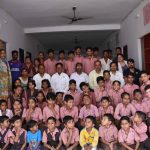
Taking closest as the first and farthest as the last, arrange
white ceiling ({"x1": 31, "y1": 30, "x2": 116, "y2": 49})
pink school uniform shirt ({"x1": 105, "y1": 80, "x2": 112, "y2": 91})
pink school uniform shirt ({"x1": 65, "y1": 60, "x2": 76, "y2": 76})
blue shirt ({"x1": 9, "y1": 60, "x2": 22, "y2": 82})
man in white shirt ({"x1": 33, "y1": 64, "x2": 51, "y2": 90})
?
pink school uniform shirt ({"x1": 105, "y1": 80, "x2": 112, "y2": 91}) → man in white shirt ({"x1": 33, "y1": 64, "x2": 51, "y2": 90}) → blue shirt ({"x1": 9, "y1": 60, "x2": 22, "y2": 82}) → pink school uniform shirt ({"x1": 65, "y1": 60, "x2": 76, "y2": 76}) → white ceiling ({"x1": 31, "y1": 30, "x2": 116, "y2": 49})

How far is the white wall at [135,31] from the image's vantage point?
8.07 m

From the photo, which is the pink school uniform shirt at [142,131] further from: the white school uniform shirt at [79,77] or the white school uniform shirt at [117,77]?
the white school uniform shirt at [79,77]

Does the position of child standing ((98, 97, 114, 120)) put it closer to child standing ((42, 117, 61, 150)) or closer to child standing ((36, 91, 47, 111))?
child standing ((42, 117, 61, 150))

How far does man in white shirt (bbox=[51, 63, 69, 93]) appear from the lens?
6926mm

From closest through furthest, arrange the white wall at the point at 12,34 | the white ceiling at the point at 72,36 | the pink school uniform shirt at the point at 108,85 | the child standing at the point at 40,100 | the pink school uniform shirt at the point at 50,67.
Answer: the child standing at the point at 40,100, the pink school uniform shirt at the point at 108,85, the pink school uniform shirt at the point at 50,67, the white wall at the point at 12,34, the white ceiling at the point at 72,36

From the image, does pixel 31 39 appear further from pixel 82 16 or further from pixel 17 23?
pixel 82 16

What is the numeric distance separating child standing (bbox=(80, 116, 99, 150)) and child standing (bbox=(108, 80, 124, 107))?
1.17m

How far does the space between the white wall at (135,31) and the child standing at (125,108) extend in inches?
97.5

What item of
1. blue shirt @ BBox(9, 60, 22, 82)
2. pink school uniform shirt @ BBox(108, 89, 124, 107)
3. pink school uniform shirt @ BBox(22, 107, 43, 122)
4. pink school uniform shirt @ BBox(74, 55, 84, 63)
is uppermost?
pink school uniform shirt @ BBox(74, 55, 84, 63)

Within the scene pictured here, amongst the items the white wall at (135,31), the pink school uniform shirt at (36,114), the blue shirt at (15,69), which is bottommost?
the pink school uniform shirt at (36,114)

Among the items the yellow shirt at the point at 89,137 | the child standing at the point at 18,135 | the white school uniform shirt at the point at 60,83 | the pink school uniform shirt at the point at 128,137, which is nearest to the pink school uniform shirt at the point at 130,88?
the white school uniform shirt at the point at 60,83

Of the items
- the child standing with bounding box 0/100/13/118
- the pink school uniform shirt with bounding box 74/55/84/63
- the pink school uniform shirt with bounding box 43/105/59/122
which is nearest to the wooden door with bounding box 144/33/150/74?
the pink school uniform shirt with bounding box 74/55/84/63

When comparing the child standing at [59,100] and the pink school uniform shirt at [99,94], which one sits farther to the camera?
the pink school uniform shirt at [99,94]

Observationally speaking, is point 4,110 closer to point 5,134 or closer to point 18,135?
point 5,134
